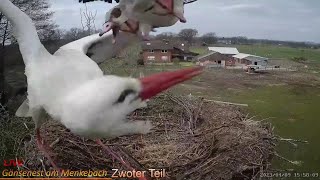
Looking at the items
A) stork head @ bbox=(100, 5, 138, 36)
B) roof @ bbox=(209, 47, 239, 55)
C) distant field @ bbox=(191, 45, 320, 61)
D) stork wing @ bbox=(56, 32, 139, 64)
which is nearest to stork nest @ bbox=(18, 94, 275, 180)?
stork wing @ bbox=(56, 32, 139, 64)

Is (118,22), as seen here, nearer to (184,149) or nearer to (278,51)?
(184,149)

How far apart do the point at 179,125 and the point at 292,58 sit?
1244 mm

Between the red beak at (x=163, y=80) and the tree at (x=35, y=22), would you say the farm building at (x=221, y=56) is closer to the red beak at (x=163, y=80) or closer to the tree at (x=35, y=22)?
the tree at (x=35, y=22)

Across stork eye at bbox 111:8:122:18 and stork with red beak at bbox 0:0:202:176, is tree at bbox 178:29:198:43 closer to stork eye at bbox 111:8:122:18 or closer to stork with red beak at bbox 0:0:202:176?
stork with red beak at bbox 0:0:202:176

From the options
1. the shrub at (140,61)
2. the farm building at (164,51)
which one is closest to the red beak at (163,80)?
the farm building at (164,51)

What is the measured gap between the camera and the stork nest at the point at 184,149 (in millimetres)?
2246

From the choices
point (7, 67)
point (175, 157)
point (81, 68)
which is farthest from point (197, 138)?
point (7, 67)

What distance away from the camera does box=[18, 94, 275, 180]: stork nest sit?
225 centimetres

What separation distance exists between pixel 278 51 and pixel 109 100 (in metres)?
2.61

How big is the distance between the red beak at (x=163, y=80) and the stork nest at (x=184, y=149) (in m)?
0.92

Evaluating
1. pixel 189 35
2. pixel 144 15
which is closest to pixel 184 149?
pixel 189 35

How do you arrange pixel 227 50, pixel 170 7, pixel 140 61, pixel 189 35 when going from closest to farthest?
pixel 170 7, pixel 189 35, pixel 140 61, pixel 227 50

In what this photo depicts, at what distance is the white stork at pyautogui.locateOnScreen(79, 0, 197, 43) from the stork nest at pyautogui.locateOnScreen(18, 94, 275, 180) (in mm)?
884

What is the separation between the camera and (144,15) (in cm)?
153
